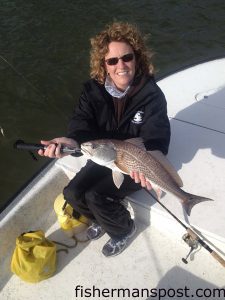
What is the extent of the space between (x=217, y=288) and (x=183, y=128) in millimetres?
2148

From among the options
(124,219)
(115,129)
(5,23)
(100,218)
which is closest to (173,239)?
(124,219)

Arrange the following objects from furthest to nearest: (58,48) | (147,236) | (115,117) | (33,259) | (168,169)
→ (58,48) < (147,236) < (115,117) < (33,259) < (168,169)

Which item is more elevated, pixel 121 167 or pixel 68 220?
pixel 121 167

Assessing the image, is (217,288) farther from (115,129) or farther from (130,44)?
(130,44)

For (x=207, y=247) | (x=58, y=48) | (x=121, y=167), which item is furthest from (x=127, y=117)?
(x=58, y=48)

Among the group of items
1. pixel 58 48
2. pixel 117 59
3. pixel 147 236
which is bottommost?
pixel 147 236

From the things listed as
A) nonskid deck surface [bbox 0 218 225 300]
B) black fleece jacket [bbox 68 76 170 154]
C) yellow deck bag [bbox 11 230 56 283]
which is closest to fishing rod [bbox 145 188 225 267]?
nonskid deck surface [bbox 0 218 225 300]

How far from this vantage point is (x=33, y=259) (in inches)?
157

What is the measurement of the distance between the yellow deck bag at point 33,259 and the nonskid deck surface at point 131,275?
0.14 m

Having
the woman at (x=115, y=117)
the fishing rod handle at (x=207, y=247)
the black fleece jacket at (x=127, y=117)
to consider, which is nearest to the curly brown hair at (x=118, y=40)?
the woman at (x=115, y=117)

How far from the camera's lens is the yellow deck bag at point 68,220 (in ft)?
14.7

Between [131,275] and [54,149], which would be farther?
[131,275]

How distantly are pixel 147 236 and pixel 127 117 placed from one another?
1.46 m

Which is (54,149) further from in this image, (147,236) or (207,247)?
(207,247)
